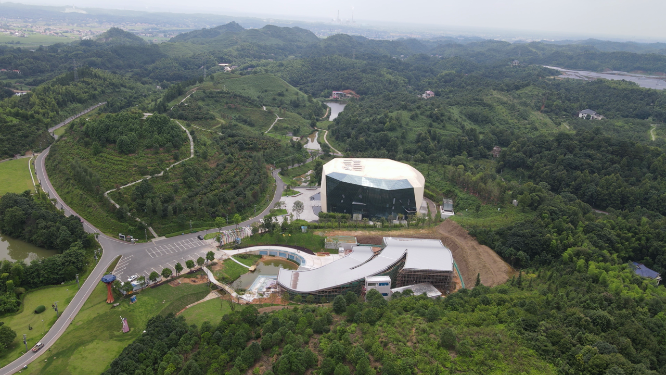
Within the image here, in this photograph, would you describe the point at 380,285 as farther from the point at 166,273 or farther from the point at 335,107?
the point at 335,107

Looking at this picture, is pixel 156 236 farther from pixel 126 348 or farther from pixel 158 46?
pixel 158 46

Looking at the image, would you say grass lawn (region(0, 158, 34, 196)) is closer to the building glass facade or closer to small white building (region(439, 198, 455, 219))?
the building glass facade

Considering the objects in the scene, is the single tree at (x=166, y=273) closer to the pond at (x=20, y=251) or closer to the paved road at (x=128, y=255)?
the paved road at (x=128, y=255)

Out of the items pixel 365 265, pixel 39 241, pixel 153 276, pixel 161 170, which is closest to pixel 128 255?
pixel 153 276

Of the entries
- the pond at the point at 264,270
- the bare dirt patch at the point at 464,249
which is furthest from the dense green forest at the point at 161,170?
the bare dirt patch at the point at 464,249

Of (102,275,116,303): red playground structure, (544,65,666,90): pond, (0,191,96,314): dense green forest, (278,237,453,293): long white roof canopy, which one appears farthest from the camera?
(544,65,666,90): pond

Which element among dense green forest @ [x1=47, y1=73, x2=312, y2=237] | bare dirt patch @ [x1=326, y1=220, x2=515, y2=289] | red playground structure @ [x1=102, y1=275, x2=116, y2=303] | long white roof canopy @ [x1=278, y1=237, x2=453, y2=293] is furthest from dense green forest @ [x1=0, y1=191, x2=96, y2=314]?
bare dirt patch @ [x1=326, y1=220, x2=515, y2=289]
